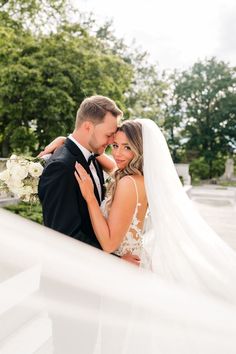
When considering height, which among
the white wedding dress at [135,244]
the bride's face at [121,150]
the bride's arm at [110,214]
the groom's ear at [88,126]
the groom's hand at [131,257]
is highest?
the groom's ear at [88,126]

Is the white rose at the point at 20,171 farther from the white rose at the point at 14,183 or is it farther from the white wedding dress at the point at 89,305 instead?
the white wedding dress at the point at 89,305

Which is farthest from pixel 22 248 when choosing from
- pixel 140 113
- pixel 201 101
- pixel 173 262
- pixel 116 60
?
pixel 201 101

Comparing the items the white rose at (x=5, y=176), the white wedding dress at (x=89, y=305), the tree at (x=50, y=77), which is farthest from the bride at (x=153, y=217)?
the tree at (x=50, y=77)

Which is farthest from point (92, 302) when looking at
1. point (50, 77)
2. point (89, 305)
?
point (50, 77)

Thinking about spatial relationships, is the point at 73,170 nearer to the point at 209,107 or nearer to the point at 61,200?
the point at 61,200

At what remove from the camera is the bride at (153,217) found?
2.41m

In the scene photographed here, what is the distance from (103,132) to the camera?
2.66 m

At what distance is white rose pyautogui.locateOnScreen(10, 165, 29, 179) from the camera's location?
2725mm

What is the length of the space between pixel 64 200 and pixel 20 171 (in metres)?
0.57

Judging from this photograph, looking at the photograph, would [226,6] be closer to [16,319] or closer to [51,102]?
[51,102]

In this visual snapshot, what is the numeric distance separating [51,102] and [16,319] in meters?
19.1

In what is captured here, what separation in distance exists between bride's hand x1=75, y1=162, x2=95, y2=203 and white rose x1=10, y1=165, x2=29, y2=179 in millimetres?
436

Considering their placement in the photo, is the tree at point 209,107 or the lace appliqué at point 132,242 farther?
the tree at point 209,107

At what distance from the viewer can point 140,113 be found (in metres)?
30.6
